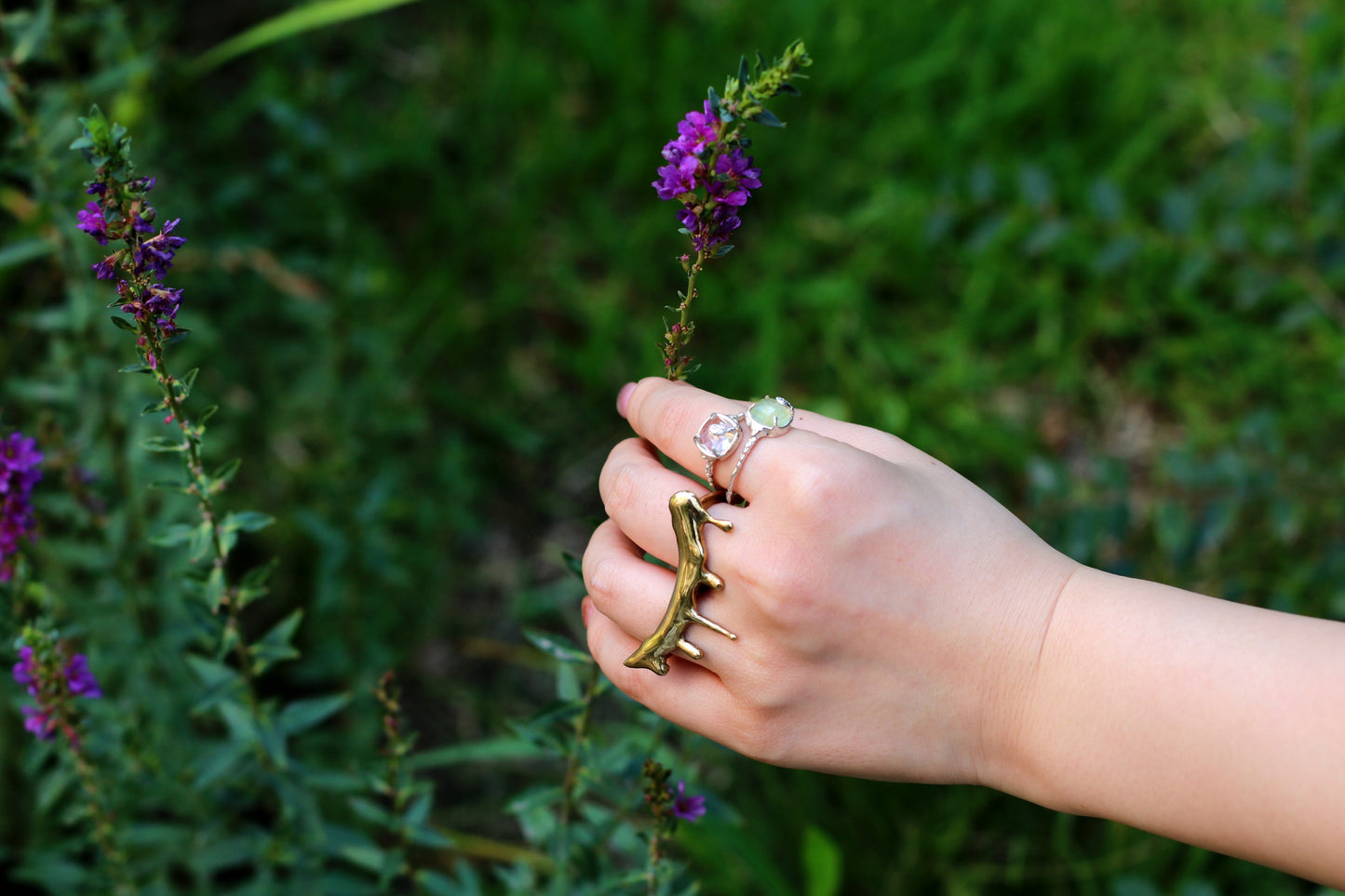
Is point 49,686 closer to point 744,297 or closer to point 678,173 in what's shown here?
point 678,173

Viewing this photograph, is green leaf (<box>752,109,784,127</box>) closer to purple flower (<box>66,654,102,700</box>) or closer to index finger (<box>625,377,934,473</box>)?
index finger (<box>625,377,934,473</box>)

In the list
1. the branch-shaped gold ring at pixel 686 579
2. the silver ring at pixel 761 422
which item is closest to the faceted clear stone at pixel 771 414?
the silver ring at pixel 761 422

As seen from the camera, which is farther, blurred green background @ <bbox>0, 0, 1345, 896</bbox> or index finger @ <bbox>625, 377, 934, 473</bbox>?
blurred green background @ <bbox>0, 0, 1345, 896</bbox>

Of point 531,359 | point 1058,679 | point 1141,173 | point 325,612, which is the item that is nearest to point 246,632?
point 325,612

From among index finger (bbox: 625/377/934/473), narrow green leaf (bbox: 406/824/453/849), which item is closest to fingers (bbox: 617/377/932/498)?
index finger (bbox: 625/377/934/473)

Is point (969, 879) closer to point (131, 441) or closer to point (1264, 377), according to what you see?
point (1264, 377)

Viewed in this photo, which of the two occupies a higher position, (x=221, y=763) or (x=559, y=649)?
(x=559, y=649)

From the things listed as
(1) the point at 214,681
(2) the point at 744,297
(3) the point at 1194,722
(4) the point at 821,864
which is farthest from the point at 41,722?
(2) the point at 744,297
